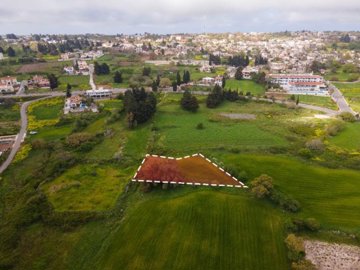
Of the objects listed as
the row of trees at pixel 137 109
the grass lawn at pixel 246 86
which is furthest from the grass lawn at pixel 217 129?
the grass lawn at pixel 246 86

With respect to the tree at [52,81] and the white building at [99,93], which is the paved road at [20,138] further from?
the white building at [99,93]

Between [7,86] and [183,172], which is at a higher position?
[7,86]

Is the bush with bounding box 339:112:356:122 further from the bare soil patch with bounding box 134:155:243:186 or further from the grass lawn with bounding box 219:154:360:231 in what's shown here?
the bare soil patch with bounding box 134:155:243:186

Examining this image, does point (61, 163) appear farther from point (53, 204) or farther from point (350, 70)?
point (350, 70)

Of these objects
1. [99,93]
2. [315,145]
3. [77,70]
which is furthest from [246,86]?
[77,70]

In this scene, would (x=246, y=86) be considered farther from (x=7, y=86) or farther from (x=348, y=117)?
(x=7, y=86)

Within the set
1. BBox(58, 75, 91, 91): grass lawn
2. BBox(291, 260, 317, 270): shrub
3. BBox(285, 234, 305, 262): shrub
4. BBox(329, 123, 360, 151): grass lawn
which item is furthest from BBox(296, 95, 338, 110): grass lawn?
BBox(58, 75, 91, 91): grass lawn
